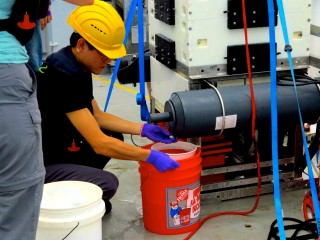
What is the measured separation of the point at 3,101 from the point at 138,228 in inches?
58.1

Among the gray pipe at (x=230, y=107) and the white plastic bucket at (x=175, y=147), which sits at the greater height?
the gray pipe at (x=230, y=107)

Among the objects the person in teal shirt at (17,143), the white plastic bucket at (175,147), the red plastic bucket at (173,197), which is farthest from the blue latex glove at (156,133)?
the person in teal shirt at (17,143)

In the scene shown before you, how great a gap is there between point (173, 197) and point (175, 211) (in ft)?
0.26

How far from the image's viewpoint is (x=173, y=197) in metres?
2.91

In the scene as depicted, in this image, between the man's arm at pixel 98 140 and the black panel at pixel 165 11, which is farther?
the black panel at pixel 165 11

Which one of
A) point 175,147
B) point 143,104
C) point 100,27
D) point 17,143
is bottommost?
point 175,147

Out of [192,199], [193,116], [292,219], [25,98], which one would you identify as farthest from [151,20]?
[25,98]

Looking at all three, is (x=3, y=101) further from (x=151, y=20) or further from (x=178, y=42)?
(x=151, y=20)

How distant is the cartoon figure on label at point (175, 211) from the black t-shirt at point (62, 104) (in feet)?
1.87

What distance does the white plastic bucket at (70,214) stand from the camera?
2.40 m

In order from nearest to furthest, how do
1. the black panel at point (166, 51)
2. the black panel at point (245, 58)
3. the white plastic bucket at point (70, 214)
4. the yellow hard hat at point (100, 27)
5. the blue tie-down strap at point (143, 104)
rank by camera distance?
1. the white plastic bucket at point (70, 214)
2. the yellow hard hat at point (100, 27)
3. the black panel at point (245, 58)
4. the black panel at point (166, 51)
5. the blue tie-down strap at point (143, 104)

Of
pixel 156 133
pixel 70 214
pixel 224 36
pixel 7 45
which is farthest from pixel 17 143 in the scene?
pixel 224 36

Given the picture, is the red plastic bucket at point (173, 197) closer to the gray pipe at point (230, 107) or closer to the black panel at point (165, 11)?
the gray pipe at point (230, 107)

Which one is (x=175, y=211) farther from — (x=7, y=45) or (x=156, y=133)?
(x=7, y=45)
